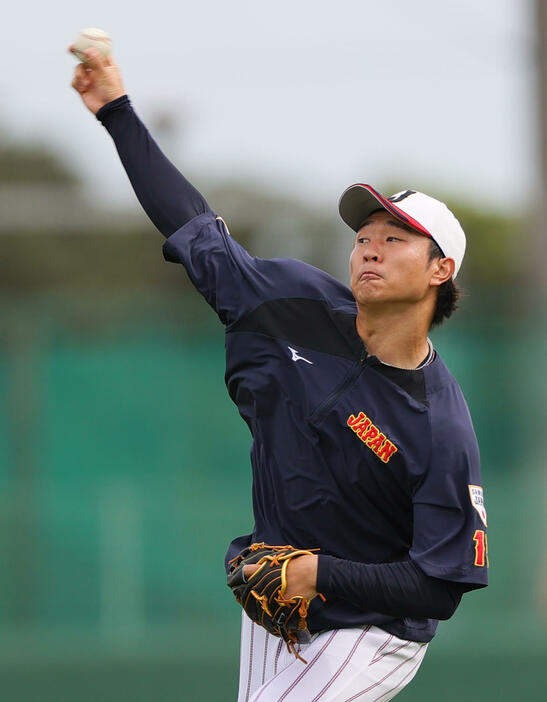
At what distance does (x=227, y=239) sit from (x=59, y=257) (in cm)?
2786

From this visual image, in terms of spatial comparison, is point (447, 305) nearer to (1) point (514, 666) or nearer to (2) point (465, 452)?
(2) point (465, 452)

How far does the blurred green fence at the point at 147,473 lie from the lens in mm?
10258

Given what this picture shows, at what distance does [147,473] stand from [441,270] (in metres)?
6.59

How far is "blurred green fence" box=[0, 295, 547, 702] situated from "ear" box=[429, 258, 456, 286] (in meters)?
6.18

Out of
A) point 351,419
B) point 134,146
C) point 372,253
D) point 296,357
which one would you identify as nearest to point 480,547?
point 351,419

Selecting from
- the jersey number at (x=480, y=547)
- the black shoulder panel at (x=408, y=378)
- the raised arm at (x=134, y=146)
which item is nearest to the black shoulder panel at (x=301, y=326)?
the black shoulder panel at (x=408, y=378)

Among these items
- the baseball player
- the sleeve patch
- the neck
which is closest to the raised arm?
the baseball player

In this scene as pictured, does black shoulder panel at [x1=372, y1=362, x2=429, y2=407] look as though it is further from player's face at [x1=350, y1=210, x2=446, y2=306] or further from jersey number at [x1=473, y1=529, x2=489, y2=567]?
jersey number at [x1=473, y1=529, x2=489, y2=567]

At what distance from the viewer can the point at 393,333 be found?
13.7 ft

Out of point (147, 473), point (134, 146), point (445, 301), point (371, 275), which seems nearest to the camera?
point (371, 275)

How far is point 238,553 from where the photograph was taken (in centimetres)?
435

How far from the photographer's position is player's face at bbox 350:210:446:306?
4047 millimetres

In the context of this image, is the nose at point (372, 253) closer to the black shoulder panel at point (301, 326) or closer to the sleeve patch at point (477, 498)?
the black shoulder panel at point (301, 326)

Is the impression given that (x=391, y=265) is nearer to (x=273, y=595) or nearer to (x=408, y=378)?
(x=408, y=378)
